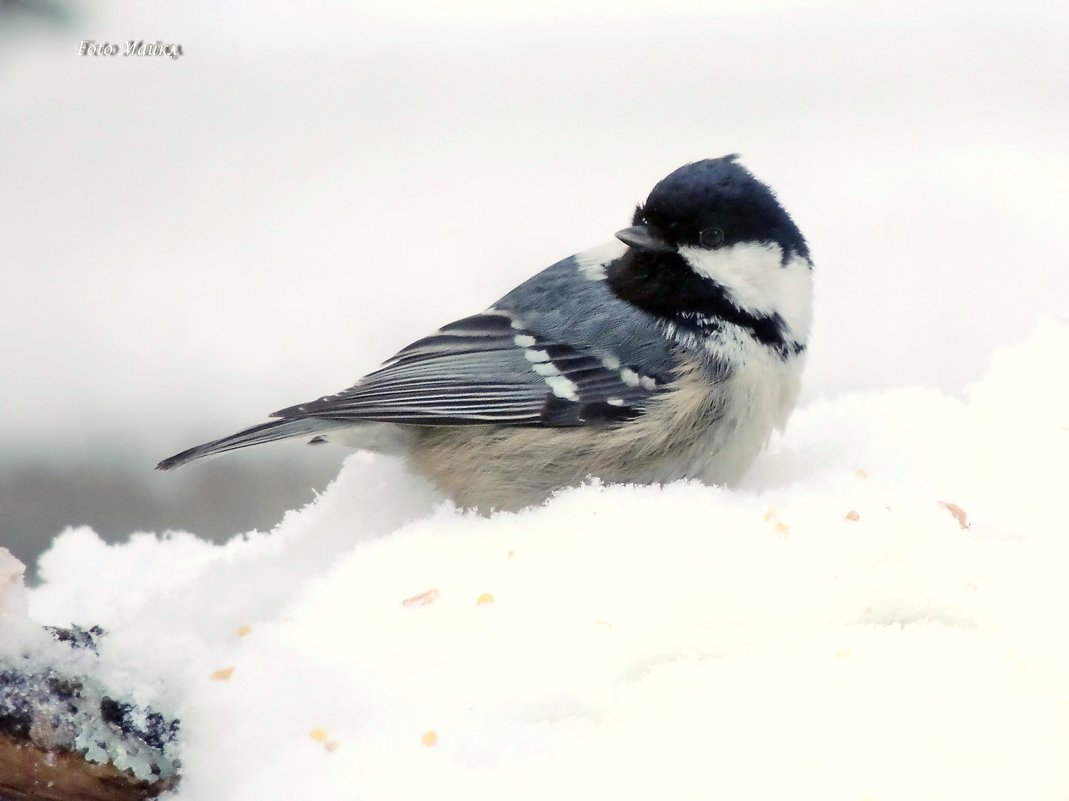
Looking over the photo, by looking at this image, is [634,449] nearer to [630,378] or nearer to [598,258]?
[630,378]

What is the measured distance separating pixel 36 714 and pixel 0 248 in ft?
2.87

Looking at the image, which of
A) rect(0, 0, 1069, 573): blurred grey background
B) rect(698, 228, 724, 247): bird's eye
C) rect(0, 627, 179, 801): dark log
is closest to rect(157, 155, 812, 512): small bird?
rect(698, 228, 724, 247): bird's eye

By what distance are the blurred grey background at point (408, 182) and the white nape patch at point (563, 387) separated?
316mm

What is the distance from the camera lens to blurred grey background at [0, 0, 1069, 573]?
3.98 ft

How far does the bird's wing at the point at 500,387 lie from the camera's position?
92cm

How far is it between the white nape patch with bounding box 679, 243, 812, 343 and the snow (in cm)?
21

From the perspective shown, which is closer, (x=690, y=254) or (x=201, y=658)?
(x=201, y=658)

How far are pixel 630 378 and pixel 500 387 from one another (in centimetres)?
13

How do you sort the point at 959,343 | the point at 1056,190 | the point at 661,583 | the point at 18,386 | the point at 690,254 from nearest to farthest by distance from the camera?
the point at 661,583
the point at 690,254
the point at 18,386
the point at 959,343
the point at 1056,190

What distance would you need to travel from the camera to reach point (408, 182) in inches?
53.8

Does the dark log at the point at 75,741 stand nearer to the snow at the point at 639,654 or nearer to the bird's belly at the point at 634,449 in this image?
the snow at the point at 639,654

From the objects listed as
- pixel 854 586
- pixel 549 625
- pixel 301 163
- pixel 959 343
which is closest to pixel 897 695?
pixel 854 586

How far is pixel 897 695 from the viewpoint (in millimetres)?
577

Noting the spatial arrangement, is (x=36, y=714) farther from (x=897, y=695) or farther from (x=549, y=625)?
(x=897, y=695)
